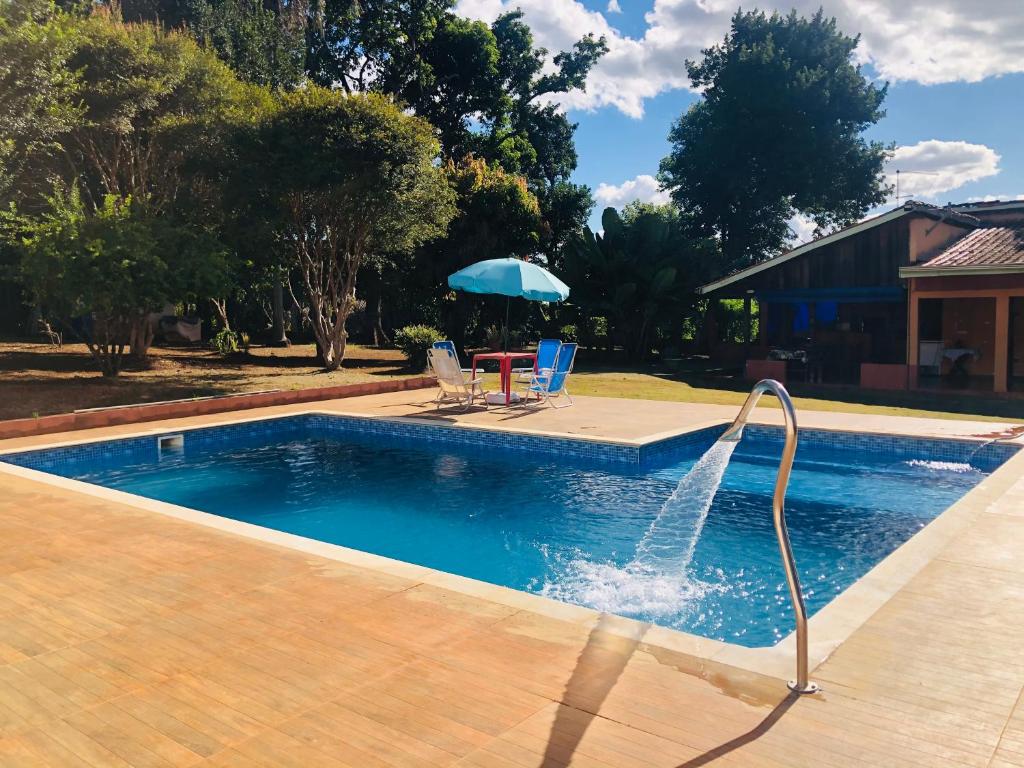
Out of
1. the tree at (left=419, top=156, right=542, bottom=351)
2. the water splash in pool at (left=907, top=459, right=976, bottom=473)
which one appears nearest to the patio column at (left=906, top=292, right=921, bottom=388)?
the water splash in pool at (left=907, top=459, right=976, bottom=473)

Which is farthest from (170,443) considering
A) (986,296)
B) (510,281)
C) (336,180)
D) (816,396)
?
(986,296)

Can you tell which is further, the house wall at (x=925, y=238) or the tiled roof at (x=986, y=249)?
the house wall at (x=925, y=238)

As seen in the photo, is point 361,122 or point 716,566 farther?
point 361,122

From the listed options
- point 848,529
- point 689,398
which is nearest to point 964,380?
point 689,398

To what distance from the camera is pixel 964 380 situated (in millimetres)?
19625

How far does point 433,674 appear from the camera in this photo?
3762 mm

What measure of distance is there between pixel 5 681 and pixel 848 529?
7534mm

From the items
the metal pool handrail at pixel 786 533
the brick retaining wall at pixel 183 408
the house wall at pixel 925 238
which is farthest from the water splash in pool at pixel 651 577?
the house wall at pixel 925 238

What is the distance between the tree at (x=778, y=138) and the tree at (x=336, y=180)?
2064cm

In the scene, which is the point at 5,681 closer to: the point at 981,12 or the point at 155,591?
the point at 155,591

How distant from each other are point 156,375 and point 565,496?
13.3 m

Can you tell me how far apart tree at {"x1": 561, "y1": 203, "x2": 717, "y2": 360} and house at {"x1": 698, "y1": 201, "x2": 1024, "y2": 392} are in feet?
9.55

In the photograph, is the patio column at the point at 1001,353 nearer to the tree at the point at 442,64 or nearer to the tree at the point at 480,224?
the tree at the point at 480,224

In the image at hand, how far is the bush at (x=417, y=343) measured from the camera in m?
21.8
